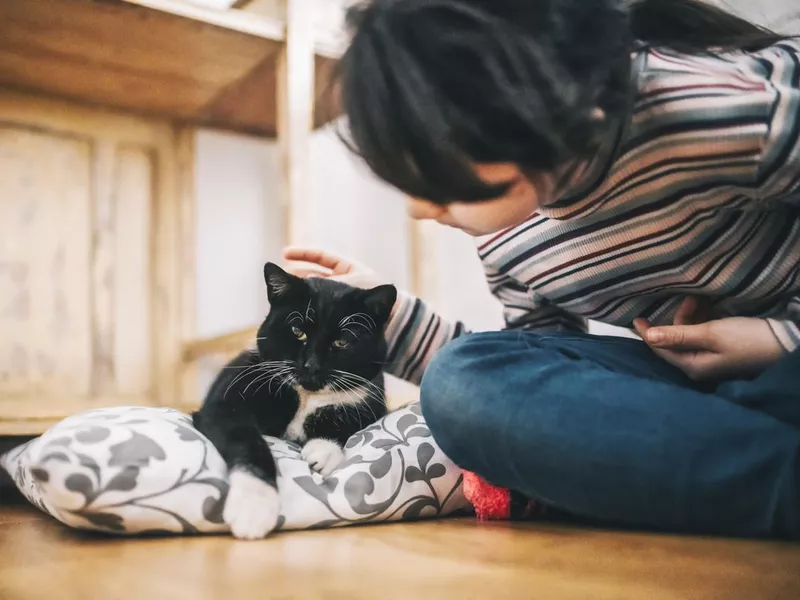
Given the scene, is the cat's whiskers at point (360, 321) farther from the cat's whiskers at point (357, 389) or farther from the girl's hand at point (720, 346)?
the girl's hand at point (720, 346)

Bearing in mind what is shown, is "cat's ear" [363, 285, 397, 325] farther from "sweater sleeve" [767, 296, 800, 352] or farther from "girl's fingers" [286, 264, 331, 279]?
"sweater sleeve" [767, 296, 800, 352]

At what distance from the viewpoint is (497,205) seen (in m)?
0.62

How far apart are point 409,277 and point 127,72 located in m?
0.74

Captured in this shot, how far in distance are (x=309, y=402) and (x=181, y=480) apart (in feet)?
1.05

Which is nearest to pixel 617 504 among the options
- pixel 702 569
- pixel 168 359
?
pixel 702 569

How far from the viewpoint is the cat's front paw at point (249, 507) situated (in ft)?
2.36

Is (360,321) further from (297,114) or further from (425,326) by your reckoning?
(297,114)

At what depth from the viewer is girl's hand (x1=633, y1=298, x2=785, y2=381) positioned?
74 centimetres

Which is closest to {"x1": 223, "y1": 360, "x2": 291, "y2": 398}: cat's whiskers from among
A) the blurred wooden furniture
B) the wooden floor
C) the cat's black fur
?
the cat's black fur

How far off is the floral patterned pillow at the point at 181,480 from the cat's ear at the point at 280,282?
24 cm

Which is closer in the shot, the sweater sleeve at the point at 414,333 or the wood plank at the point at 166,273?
the sweater sleeve at the point at 414,333

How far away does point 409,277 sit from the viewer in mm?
1714

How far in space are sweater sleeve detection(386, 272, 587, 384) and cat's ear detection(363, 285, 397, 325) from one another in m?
0.02

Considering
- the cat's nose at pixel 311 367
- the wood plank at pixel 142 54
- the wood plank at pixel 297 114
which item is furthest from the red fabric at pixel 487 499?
the wood plank at pixel 142 54
